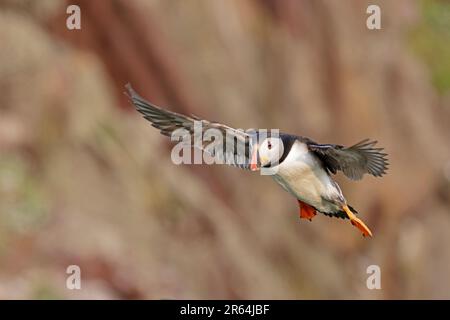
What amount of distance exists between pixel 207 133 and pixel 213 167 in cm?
1024

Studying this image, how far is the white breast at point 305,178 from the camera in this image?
21.4 ft

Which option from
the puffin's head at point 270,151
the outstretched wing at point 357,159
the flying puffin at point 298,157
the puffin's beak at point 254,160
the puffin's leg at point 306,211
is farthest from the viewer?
the puffin's leg at point 306,211

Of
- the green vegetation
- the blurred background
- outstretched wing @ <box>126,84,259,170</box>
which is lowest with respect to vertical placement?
outstretched wing @ <box>126,84,259,170</box>

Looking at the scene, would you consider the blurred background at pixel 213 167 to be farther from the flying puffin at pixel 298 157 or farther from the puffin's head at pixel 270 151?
the puffin's head at pixel 270 151

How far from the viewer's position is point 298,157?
6.64m

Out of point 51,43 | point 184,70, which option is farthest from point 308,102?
point 51,43

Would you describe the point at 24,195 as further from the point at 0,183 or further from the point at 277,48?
the point at 277,48

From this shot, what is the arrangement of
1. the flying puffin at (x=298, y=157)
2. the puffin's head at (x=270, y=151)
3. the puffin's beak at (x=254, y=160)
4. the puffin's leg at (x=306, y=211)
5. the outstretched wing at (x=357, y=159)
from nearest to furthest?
1. the puffin's beak at (x=254, y=160)
2. the puffin's head at (x=270, y=151)
3. the flying puffin at (x=298, y=157)
4. the outstretched wing at (x=357, y=159)
5. the puffin's leg at (x=306, y=211)

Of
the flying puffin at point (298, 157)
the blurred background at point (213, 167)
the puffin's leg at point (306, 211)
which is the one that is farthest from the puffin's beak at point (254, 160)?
the blurred background at point (213, 167)

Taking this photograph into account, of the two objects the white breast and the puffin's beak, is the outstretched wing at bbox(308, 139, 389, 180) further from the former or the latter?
the puffin's beak

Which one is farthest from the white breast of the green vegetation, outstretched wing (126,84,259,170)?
the green vegetation

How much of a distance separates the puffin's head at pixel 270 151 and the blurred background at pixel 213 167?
25.8ft

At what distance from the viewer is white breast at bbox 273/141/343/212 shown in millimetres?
6523

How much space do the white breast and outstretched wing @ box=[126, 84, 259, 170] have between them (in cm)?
31
